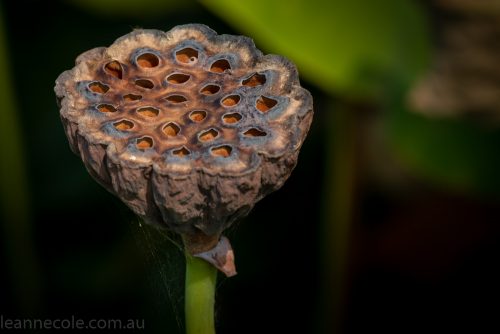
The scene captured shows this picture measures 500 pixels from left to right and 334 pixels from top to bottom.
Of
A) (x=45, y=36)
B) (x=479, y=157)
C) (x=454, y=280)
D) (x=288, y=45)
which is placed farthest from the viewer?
(x=45, y=36)

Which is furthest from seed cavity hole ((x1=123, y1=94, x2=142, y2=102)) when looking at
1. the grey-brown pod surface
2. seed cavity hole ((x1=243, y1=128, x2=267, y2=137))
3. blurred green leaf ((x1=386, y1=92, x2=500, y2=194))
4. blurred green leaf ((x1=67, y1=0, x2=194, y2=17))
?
blurred green leaf ((x1=67, y1=0, x2=194, y2=17))

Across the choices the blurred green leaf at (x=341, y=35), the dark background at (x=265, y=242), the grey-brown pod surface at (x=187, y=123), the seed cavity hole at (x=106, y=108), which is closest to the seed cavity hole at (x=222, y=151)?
the grey-brown pod surface at (x=187, y=123)

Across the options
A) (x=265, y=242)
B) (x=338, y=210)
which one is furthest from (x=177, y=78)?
(x=265, y=242)

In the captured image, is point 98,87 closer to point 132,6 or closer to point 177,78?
point 177,78

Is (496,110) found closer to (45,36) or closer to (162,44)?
(45,36)

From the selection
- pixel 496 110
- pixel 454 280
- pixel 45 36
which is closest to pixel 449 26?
pixel 496 110

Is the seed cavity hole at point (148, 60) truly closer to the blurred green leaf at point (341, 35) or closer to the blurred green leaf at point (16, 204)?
the blurred green leaf at point (341, 35)
